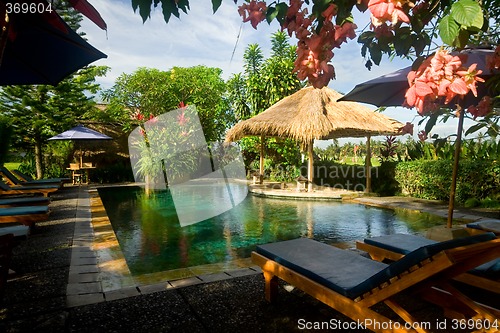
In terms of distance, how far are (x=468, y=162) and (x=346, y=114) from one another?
13.4 feet

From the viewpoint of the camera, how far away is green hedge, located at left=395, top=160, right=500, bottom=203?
7.58m

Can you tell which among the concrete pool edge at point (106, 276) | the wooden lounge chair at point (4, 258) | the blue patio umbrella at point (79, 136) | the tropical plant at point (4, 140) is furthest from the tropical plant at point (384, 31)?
the tropical plant at point (4, 140)

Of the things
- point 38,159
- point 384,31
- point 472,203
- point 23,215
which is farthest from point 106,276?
point 38,159

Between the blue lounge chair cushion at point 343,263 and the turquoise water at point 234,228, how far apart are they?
158cm

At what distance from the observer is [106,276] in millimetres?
3219

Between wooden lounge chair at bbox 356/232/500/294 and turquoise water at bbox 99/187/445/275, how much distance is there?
5.50 ft

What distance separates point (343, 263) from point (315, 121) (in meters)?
8.33

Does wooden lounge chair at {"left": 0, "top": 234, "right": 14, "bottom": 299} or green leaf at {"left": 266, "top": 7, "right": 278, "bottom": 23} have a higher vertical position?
green leaf at {"left": 266, "top": 7, "right": 278, "bottom": 23}

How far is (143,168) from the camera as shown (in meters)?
13.9

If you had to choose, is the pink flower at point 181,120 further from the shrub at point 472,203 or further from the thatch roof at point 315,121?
the shrub at point 472,203

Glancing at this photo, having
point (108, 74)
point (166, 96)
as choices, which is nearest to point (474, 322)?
point (166, 96)

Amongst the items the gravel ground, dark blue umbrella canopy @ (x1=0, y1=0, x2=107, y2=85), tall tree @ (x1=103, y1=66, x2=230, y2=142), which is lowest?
Result: the gravel ground

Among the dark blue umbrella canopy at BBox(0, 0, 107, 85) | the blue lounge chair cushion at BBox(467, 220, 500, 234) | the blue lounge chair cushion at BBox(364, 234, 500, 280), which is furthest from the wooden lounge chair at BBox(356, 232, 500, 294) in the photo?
the dark blue umbrella canopy at BBox(0, 0, 107, 85)

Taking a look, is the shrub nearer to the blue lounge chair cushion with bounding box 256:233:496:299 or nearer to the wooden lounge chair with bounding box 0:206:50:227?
the blue lounge chair cushion with bounding box 256:233:496:299
